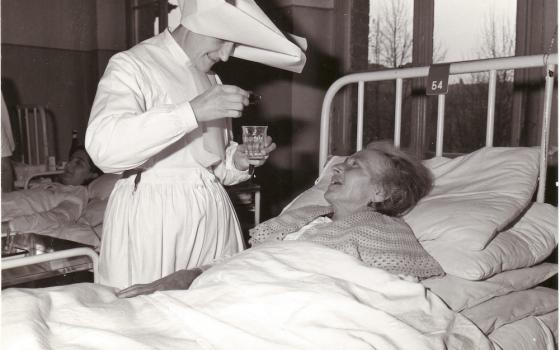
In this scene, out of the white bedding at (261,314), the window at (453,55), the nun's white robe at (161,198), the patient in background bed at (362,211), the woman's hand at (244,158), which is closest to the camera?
the white bedding at (261,314)

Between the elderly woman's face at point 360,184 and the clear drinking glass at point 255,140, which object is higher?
the clear drinking glass at point 255,140

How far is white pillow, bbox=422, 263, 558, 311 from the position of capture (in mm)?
1734

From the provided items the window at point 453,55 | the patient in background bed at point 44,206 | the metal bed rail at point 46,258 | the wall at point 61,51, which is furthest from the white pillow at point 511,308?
the wall at point 61,51

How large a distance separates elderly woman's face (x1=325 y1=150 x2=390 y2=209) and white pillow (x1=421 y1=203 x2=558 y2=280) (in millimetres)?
283

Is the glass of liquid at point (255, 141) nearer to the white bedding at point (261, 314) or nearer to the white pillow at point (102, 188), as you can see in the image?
the white bedding at point (261, 314)

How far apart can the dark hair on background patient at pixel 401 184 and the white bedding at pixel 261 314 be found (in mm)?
506

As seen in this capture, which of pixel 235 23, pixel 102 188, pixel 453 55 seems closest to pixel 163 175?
pixel 235 23

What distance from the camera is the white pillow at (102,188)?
174 inches

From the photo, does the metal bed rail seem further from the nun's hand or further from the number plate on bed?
the number plate on bed

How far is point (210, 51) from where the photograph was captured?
2090 millimetres

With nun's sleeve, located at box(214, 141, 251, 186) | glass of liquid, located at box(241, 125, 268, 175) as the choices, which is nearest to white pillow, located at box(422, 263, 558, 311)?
glass of liquid, located at box(241, 125, 268, 175)

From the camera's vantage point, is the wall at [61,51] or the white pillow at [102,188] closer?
the white pillow at [102,188]

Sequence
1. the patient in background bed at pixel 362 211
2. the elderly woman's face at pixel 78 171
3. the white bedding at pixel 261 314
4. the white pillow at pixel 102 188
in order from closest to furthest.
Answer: the white bedding at pixel 261 314, the patient in background bed at pixel 362 211, the white pillow at pixel 102 188, the elderly woman's face at pixel 78 171

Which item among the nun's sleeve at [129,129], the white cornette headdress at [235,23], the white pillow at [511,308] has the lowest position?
the white pillow at [511,308]
